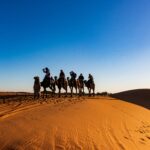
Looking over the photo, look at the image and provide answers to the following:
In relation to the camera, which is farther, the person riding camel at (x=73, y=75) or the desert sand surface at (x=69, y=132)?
the person riding camel at (x=73, y=75)

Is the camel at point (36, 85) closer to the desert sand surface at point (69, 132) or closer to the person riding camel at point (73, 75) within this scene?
the person riding camel at point (73, 75)

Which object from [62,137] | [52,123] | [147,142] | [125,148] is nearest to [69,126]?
[52,123]

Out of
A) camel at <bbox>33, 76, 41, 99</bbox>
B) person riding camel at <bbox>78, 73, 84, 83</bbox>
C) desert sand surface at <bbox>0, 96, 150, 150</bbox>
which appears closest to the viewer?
desert sand surface at <bbox>0, 96, 150, 150</bbox>

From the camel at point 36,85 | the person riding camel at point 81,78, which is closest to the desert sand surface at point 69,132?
the camel at point 36,85

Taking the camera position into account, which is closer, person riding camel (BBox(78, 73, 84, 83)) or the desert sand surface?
the desert sand surface

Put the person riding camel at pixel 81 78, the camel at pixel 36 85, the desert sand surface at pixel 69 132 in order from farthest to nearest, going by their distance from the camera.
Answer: the person riding camel at pixel 81 78, the camel at pixel 36 85, the desert sand surface at pixel 69 132

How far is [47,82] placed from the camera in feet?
116

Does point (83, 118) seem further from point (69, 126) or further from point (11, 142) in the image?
point (11, 142)

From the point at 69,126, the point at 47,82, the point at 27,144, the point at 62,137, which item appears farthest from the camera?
the point at 47,82

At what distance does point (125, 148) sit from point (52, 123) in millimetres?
3683

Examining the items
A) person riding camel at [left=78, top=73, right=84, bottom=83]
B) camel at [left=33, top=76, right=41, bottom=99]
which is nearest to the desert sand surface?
camel at [left=33, top=76, right=41, bottom=99]

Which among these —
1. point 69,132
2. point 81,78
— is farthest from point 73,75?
point 69,132

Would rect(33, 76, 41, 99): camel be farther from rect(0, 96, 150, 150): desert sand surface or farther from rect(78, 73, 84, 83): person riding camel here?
rect(0, 96, 150, 150): desert sand surface

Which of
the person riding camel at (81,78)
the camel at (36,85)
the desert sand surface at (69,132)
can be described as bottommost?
the desert sand surface at (69,132)
